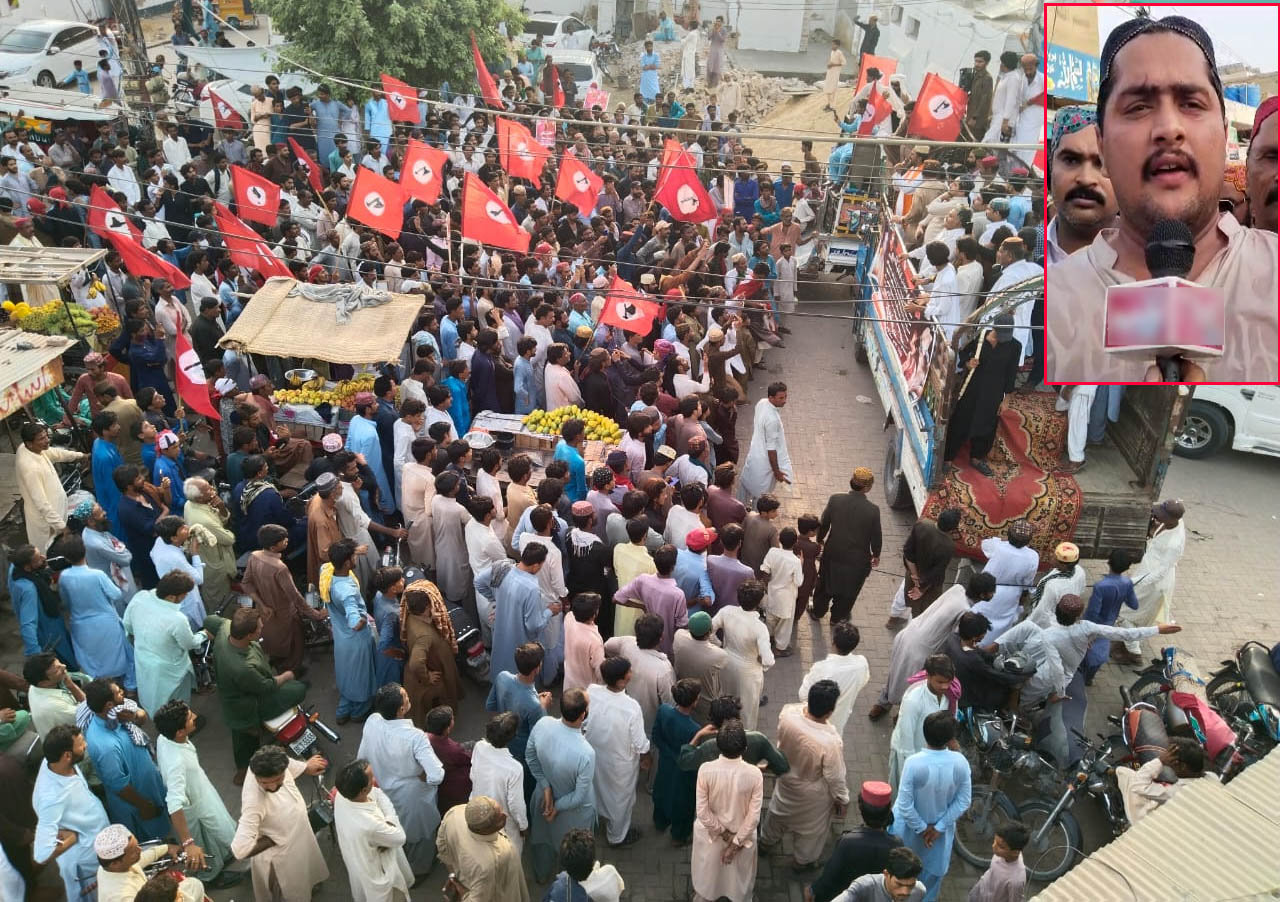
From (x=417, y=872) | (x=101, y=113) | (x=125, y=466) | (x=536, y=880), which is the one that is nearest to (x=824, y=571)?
(x=536, y=880)

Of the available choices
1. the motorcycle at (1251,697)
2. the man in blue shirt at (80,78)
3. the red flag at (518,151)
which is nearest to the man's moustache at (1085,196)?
the motorcycle at (1251,697)

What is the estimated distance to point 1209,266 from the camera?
4.38 m

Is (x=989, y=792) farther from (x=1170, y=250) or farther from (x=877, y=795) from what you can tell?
(x=1170, y=250)

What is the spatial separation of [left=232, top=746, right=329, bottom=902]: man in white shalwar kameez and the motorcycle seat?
6.51 m

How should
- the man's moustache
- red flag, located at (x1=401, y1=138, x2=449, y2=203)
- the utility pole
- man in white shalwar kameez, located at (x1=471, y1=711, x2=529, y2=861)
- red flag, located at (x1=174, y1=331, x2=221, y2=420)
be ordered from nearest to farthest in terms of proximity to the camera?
the man's moustache < man in white shalwar kameez, located at (x1=471, y1=711, x2=529, y2=861) < red flag, located at (x1=174, y1=331, x2=221, y2=420) < red flag, located at (x1=401, y1=138, x2=449, y2=203) < the utility pole

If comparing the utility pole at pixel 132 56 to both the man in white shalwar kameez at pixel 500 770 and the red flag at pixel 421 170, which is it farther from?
the man in white shalwar kameez at pixel 500 770

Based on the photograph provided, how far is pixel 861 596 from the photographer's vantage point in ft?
31.5

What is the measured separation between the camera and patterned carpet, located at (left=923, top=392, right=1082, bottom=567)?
29.6 ft

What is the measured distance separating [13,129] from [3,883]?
1444 cm

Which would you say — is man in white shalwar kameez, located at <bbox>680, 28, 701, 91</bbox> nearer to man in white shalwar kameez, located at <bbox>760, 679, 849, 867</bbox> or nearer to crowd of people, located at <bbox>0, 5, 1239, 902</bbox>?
crowd of people, located at <bbox>0, 5, 1239, 902</bbox>

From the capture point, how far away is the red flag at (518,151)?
504 inches

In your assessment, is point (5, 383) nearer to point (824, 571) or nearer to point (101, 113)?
point (824, 571)

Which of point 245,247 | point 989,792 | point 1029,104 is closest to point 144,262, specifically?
point 245,247

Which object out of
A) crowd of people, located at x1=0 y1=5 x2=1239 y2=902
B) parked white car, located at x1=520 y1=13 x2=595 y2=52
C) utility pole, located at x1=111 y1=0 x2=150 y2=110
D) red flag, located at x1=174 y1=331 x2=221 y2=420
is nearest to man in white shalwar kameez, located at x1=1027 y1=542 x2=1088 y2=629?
crowd of people, located at x1=0 y1=5 x2=1239 y2=902
